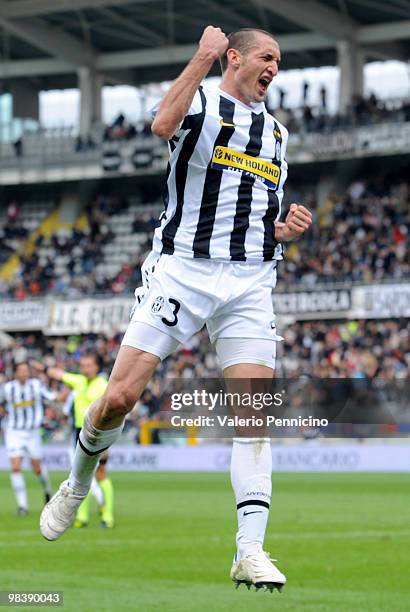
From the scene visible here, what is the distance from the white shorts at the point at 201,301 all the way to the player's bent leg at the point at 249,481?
14 cm

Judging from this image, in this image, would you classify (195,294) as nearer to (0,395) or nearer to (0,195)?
(0,395)

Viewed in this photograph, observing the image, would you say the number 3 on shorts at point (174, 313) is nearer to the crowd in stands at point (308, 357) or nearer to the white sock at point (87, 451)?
the white sock at point (87, 451)

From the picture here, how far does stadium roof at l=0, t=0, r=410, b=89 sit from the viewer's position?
128ft

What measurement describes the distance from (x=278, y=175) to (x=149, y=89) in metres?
40.7

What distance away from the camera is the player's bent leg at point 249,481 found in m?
6.60

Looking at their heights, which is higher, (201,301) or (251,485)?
(201,301)

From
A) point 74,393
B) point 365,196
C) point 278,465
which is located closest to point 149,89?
point 365,196

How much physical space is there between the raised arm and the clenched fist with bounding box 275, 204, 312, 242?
958 millimetres

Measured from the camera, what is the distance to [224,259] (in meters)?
6.76

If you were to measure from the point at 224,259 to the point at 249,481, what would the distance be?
115 cm

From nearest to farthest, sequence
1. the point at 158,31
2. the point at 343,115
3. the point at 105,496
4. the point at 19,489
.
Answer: the point at 105,496 < the point at 19,489 < the point at 343,115 < the point at 158,31

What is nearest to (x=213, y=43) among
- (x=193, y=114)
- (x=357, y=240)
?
(x=193, y=114)

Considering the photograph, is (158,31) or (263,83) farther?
(158,31)

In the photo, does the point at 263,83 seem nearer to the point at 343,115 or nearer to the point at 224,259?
the point at 224,259
